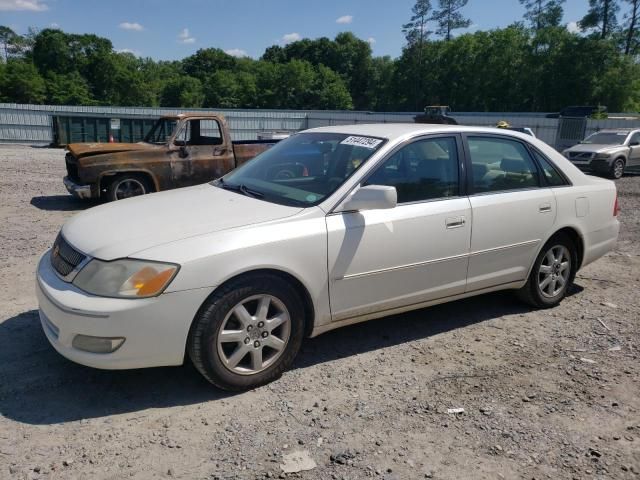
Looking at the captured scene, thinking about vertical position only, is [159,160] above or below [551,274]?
above

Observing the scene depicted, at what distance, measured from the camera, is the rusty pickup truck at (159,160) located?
922 cm

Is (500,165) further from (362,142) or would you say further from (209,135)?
(209,135)

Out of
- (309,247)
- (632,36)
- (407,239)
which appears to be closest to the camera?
(309,247)

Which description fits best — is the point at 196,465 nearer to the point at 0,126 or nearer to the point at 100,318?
the point at 100,318

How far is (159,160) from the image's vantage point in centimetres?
951

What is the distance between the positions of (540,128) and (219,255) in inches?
1084

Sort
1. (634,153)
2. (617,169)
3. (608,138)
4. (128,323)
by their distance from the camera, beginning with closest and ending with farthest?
(128,323)
(617,169)
(634,153)
(608,138)

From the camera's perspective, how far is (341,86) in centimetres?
9406

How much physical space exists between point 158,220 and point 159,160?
6414 millimetres

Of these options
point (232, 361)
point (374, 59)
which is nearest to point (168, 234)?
point (232, 361)

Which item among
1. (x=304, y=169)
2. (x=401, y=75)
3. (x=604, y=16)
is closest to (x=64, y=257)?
(x=304, y=169)

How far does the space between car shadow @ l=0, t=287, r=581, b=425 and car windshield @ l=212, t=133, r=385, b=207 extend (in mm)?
1208

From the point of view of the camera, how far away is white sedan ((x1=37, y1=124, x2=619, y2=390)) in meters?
3.04

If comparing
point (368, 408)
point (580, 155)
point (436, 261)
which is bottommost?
point (368, 408)
